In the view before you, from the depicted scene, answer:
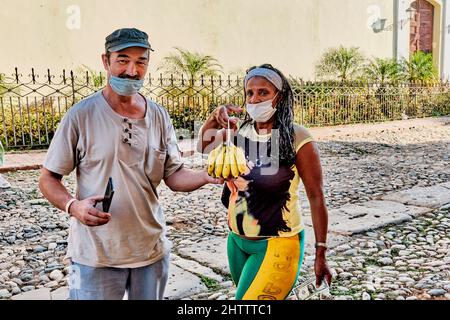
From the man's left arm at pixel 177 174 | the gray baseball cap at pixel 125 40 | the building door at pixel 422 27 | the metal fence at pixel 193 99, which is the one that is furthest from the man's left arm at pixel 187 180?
the building door at pixel 422 27

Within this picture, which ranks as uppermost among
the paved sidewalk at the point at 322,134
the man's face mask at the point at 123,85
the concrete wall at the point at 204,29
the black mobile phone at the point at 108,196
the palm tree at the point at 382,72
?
the concrete wall at the point at 204,29

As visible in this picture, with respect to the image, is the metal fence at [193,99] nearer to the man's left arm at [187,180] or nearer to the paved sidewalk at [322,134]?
the paved sidewalk at [322,134]

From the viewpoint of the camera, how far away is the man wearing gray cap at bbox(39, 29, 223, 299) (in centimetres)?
225

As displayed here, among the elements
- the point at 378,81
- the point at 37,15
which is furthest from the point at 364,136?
the point at 37,15

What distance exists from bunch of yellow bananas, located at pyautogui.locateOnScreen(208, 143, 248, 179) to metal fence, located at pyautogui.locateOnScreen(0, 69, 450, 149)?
32.7 feet

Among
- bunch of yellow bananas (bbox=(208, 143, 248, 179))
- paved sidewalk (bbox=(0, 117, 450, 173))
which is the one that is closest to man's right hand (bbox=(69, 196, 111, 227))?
bunch of yellow bananas (bbox=(208, 143, 248, 179))

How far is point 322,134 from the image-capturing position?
49.6 ft

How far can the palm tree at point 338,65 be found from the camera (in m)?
20.0

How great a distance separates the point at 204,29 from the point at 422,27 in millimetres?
14185

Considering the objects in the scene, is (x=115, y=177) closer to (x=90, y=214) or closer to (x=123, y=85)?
(x=90, y=214)

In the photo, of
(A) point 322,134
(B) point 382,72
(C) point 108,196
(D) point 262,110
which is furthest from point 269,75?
(B) point 382,72

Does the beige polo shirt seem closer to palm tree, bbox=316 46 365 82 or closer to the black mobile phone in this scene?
the black mobile phone

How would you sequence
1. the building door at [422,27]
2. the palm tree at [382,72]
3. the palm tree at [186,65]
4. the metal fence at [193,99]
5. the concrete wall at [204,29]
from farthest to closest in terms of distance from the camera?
1. the building door at [422,27]
2. the palm tree at [382,72]
3. the palm tree at [186,65]
4. the concrete wall at [204,29]
5. the metal fence at [193,99]

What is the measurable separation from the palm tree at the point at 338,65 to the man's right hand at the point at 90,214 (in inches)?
744
